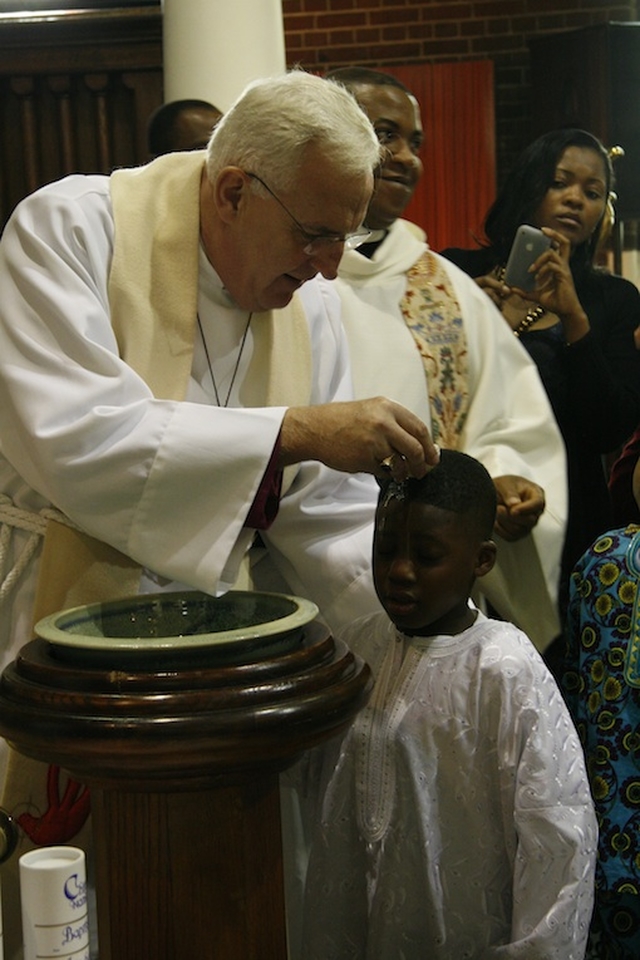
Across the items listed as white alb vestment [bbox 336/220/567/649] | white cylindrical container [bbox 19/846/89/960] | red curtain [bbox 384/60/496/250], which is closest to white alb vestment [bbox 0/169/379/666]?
white cylindrical container [bbox 19/846/89/960]

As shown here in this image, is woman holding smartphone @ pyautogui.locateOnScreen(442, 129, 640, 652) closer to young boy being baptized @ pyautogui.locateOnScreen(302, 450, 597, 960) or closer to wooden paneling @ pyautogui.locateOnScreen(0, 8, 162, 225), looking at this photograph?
young boy being baptized @ pyautogui.locateOnScreen(302, 450, 597, 960)

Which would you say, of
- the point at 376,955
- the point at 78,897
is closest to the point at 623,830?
the point at 376,955

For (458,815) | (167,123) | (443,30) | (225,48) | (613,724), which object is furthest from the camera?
(443,30)

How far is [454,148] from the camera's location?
749cm

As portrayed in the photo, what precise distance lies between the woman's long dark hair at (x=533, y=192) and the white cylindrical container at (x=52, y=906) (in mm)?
2634

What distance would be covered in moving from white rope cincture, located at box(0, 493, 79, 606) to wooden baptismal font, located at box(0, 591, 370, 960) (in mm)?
509

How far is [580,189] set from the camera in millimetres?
3969

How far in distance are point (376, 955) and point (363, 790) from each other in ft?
0.91

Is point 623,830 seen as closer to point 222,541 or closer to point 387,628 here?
point 387,628

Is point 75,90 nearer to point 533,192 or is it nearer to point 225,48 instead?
point 225,48

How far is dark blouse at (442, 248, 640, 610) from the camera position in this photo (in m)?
3.72

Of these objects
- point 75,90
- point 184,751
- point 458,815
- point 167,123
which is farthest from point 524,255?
point 75,90

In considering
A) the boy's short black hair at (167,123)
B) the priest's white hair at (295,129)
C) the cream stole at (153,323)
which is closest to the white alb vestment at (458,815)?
the cream stole at (153,323)

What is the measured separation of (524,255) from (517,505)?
3.49ft
